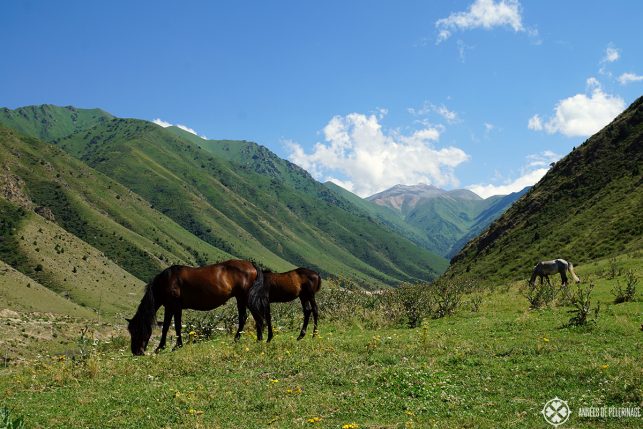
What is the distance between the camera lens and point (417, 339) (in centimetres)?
1591

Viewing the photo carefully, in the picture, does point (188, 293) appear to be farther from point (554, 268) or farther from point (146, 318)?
point (554, 268)

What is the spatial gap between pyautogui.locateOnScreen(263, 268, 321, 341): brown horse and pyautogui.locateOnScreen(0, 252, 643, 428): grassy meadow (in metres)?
1.98

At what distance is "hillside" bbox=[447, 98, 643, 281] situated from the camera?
183 ft

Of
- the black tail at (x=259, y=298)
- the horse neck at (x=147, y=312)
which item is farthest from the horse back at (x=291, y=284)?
the horse neck at (x=147, y=312)

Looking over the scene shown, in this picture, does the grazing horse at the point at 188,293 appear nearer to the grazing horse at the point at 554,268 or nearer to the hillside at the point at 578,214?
the grazing horse at the point at 554,268

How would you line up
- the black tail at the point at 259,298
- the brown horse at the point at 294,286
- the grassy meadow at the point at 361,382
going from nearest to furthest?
the grassy meadow at the point at 361,382 → the black tail at the point at 259,298 → the brown horse at the point at 294,286

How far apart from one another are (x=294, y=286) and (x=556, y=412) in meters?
11.3

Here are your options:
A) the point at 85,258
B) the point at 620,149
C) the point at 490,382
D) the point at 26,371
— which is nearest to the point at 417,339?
the point at 490,382

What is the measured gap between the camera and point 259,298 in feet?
55.7

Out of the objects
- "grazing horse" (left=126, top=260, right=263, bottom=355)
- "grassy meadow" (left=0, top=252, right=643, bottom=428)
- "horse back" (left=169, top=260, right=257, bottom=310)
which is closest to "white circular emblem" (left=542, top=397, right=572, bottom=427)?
"grassy meadow" (left=0, top=252, right=643, bottom=428)

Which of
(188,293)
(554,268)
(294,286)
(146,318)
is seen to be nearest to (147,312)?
(146,318)

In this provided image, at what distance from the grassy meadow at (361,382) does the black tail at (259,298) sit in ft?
3.53

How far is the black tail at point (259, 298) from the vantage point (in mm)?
16734

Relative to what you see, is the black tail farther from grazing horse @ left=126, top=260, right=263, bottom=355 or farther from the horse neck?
the horse neck
